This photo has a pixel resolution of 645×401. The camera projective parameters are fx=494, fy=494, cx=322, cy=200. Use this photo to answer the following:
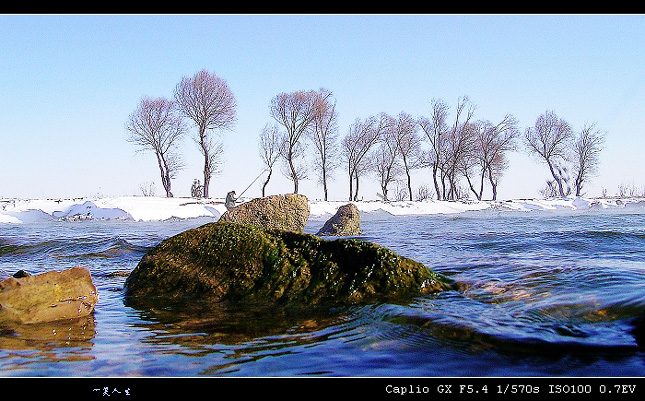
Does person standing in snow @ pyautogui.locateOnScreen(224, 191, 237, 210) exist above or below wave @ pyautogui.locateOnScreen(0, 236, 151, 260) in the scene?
above

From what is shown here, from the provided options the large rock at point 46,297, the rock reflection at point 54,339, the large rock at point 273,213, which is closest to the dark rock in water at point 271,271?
the large rock at point 46,297

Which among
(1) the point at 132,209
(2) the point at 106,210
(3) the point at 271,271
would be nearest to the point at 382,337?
(3) the point at 271,271

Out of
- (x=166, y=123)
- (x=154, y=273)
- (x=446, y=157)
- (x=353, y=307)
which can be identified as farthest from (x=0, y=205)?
(x=446, y=157)

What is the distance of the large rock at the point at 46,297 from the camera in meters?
4.02

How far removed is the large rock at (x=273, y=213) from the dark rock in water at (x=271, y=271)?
24.3 feet

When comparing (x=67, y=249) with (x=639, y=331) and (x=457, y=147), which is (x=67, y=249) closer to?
(x=639, y=331)

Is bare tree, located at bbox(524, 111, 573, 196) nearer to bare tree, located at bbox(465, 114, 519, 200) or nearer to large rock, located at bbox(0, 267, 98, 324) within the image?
bare tree, located at bbox(465, 114, 519, 200)

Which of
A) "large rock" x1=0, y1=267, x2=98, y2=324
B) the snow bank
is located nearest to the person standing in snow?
the snow bank

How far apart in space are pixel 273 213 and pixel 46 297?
30.3ft

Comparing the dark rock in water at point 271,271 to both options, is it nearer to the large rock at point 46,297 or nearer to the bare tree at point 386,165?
the large rock at point 46,297

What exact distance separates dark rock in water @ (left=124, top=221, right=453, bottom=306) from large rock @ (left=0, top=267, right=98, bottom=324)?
65cm

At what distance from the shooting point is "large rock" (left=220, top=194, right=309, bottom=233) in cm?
1321

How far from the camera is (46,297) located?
4207 millimetres
